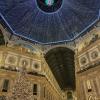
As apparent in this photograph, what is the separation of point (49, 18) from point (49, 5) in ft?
7.76

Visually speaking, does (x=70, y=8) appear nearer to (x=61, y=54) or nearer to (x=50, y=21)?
(x=50, y=21)

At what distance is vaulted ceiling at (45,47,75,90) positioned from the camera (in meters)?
31.9

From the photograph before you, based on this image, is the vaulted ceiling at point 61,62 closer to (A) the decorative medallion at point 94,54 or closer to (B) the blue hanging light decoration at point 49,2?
(A) the decorative medallion at point 94,54

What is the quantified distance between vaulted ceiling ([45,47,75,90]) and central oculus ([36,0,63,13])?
8773 mm

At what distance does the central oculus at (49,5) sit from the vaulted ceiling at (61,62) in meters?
8.77

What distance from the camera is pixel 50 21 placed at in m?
27.5

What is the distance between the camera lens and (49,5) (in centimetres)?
2645

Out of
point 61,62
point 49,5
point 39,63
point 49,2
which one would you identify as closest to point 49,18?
point 49,5

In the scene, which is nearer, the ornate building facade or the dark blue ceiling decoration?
the ornate building facade

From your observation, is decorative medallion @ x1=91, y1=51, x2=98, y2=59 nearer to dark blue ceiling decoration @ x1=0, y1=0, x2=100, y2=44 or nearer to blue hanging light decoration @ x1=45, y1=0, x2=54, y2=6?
dark blue ceiling decoration @ x1=0, y1=0, x2=100, y2=44

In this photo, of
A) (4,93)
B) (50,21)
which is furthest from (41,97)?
(50,21)

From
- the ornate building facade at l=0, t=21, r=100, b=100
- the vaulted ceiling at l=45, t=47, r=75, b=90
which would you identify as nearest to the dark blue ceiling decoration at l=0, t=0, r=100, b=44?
the ornate building facade at l=0, t=21, r=100, b=100

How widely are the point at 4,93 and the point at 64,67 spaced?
19.8 metres

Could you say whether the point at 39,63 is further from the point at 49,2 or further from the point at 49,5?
the point at 49,2
